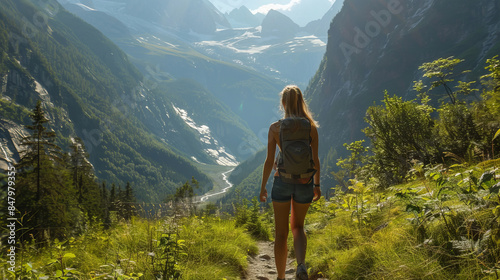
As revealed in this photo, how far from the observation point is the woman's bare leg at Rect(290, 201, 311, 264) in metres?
4.09

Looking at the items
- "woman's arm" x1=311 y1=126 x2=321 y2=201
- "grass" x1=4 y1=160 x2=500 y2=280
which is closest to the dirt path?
"grass" x1=4 y1=160 x2=500 y2=280

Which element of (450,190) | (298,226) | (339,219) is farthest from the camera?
(339,219)

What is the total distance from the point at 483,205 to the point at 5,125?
654 ft

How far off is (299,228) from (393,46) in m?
180

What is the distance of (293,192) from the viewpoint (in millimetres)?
4098

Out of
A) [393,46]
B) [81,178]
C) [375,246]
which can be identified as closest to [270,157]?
[375,246]

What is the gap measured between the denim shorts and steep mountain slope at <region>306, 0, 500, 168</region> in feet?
414

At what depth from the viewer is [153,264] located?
3723mm

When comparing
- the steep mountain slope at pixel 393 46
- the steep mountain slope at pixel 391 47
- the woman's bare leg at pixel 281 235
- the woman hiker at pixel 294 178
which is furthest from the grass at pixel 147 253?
the steep mountain slope at pixel 393 46

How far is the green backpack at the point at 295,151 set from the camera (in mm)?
4000

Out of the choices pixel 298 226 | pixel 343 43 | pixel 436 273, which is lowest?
pixel 436 273

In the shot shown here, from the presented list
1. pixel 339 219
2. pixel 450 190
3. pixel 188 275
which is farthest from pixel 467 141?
pixel 188 275

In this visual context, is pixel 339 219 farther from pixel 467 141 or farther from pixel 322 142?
pixel 322 142

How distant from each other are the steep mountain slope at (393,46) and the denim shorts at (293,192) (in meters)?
126
